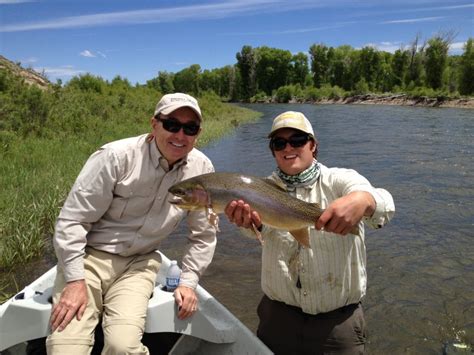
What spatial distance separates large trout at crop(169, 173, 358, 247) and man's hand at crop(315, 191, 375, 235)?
0.19 m

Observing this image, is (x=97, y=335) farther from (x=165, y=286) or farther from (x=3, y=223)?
(x=3, y=223)

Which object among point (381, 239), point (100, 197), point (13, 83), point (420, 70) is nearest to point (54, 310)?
point (100, 197)

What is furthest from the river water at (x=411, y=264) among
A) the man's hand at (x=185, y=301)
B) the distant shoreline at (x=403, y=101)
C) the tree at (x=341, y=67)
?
the tree at (x=341, y=67)

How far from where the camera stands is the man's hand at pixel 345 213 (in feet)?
8.01

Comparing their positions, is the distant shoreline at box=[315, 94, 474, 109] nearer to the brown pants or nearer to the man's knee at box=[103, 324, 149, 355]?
the brown pants

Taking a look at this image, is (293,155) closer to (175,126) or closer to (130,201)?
(175,126)

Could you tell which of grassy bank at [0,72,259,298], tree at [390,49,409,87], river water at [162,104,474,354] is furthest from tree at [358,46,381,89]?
river water at [162,104,474,354]

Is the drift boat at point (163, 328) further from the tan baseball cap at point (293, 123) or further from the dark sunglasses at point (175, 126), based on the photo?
the tan baseball cap at point (293, 123)

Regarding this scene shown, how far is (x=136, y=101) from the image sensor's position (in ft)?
99.0

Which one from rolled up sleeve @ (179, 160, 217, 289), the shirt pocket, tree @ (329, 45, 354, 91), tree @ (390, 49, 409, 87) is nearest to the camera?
the shirt pocket

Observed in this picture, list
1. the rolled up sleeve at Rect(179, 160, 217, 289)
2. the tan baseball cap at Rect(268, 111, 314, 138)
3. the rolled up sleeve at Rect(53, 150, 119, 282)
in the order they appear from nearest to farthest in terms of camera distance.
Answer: the tan baseball cap at Rect(268, 111, 314, 138) < the rolled up sleeve at Rect(53, 150, 119, 282) < the rolled up sleeve at Rect(179, 160, 217, 289)

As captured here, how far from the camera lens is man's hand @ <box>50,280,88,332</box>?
2.93m

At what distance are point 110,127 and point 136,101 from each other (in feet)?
38.1

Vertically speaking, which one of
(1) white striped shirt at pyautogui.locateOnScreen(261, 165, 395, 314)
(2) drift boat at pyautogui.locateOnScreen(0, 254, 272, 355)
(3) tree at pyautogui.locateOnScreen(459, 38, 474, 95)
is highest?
(3) tree at pyautogui.locateOnScreen(459, 38, 474, 95)
